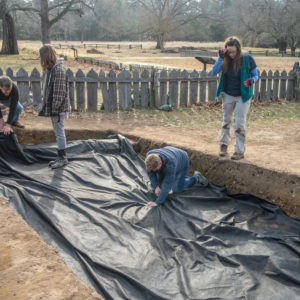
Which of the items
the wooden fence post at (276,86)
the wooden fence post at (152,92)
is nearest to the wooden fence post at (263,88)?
the wooden fence post at (276,86)

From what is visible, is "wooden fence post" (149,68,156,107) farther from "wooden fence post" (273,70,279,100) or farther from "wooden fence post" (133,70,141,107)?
"wooden fence post" (273,70,279,100)

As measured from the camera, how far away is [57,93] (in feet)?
17.4

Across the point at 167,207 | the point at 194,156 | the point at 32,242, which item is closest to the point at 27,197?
the point at 32,242

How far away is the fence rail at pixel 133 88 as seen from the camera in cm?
905

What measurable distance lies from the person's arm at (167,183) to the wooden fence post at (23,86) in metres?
5.50

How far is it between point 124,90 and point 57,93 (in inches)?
172

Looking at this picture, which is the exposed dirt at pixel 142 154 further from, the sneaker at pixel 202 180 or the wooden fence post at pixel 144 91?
the wooden fence post at pixel 144 91

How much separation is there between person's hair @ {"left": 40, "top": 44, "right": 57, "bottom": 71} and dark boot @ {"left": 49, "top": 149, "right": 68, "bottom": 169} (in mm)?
1415

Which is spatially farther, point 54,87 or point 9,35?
point 9,35

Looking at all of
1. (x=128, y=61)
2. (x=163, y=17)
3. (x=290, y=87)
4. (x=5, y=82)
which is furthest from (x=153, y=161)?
(x=163, y=17)

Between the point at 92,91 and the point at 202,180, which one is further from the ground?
the point at 92,91

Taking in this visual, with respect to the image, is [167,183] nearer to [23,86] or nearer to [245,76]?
[245,76]

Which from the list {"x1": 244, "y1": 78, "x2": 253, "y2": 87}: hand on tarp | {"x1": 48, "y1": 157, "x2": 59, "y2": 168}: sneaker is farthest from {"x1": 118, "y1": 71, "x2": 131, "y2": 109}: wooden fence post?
{"x1": 244, "y1": 78, "x2": 253, "y2": 87}: hand on tarp

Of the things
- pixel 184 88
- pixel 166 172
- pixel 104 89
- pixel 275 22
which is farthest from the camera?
pixel 275 22
